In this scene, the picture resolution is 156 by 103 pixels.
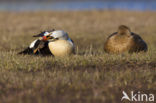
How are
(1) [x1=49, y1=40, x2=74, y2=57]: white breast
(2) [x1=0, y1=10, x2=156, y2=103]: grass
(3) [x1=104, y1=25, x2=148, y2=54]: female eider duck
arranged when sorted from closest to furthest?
1. (2) [x1=0, y1=10, x2=156, y2=103]: grass
2. (1) [x1=49, y1=40, x2=74, y2=57]: white breast
3. (3) [x1=104, y1=25, x2=148, y2=54]: female eider duck

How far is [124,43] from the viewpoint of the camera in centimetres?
832

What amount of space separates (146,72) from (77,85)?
134 cm

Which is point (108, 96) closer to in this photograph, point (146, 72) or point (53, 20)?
point (146, 72)

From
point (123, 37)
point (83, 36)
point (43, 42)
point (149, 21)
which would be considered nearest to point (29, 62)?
point (43, 42)

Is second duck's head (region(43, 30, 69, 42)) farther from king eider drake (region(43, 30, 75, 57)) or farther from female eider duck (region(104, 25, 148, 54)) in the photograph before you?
female eider duck (region(104, 25, 148, 54))

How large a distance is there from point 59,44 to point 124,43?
66.0 inches

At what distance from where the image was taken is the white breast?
24.6ft

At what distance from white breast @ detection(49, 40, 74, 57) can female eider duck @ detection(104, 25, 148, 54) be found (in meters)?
1.31

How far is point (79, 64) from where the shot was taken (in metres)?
6.41

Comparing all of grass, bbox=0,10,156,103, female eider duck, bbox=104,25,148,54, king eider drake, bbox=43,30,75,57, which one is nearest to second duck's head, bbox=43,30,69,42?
king eider drake, bbox=43,30,75,57

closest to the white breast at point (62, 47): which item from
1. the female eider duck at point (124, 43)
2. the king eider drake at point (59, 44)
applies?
the king eider drake at point (59, 44)

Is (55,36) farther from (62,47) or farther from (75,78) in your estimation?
(75,78)

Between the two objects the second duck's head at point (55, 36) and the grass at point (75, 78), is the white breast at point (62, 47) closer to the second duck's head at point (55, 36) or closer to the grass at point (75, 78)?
the second duck's head at point (55, 36)

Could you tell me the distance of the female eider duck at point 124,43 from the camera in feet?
27.2
